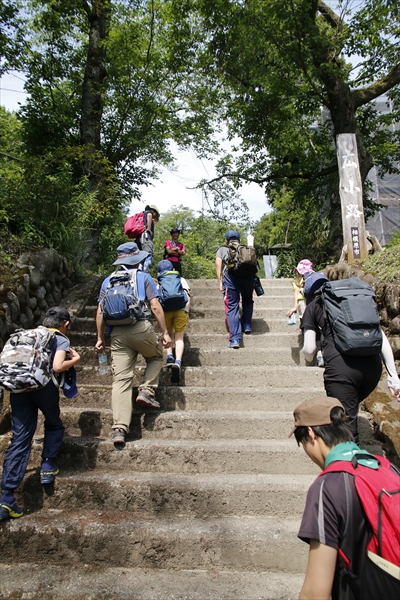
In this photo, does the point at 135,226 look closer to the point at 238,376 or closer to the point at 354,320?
the point at 238,376

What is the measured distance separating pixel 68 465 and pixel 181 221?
99.8 feet

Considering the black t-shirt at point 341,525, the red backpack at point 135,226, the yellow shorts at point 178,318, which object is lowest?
the black t-shirt at point 341,525

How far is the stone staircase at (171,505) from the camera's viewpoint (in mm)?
2641

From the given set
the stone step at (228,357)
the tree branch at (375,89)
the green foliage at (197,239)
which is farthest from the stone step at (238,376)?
the tree branch at (375,89)

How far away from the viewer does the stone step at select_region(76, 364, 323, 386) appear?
455 centimetres

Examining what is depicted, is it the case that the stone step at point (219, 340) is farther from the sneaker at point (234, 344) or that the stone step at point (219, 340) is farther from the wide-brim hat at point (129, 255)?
the wide-brim hat at point (129, 255)

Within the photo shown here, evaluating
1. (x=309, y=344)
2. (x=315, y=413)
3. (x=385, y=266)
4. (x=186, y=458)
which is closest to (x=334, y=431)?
(x=315, y=413)

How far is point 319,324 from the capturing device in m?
3.18

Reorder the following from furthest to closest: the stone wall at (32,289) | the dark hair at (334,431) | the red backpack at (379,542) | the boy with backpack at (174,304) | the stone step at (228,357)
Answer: the stone step at (228,357), the stone wall at (32,289), the boy with backpack at (174,304), the dark hair at (334,431), the red backpack at (379,542)

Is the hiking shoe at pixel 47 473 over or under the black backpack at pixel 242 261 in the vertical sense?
under

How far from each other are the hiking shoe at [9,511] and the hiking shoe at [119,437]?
830 mm

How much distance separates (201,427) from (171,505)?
824 mm

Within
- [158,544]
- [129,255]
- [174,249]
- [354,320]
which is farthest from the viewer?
[174,249]

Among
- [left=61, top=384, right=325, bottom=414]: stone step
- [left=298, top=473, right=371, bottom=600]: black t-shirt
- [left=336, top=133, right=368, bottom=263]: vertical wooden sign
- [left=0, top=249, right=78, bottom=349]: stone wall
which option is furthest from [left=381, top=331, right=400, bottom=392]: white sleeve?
[left=336, top=133, right=368, bottom=263]: vertical wooden sign
